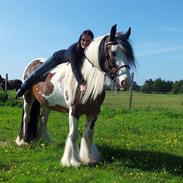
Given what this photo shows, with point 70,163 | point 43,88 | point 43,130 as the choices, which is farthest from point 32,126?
point 70,163

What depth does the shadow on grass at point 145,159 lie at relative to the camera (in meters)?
7.63

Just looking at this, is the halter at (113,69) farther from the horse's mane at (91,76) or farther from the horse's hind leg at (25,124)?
the horse's hind leg at (25,124)

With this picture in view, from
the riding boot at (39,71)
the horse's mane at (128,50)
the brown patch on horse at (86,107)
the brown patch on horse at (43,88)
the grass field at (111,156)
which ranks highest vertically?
the horse's mane at (128,50)

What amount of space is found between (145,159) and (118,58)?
2390mm

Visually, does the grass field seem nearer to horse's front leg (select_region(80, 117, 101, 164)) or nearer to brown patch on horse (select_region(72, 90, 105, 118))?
horse's front leg (select_region(80, 117, 101, 164))

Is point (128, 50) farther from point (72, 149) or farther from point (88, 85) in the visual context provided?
point (72, 149)

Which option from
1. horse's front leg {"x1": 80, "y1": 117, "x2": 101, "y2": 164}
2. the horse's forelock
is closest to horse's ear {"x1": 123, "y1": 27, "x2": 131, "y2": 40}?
the horse's forelock

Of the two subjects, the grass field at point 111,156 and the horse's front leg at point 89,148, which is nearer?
the grass field at point 111,156

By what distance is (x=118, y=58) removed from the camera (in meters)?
6.83

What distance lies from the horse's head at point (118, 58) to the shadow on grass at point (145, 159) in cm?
176

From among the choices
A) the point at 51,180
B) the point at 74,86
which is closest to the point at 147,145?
the point at 74,86

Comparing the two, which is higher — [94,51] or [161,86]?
[161,86]


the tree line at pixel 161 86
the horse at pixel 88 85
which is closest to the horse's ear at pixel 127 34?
the horse at pixel 88 85

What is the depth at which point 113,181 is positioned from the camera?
21.4ft
